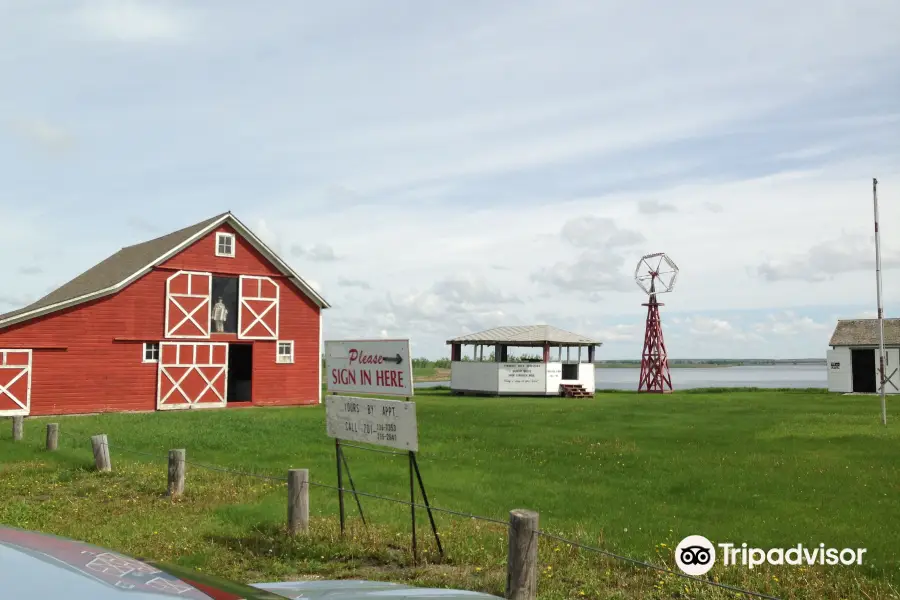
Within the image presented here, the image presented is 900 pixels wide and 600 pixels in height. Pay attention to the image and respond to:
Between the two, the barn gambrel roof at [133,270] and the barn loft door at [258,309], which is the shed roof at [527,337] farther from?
the barn loft door at [258,309]

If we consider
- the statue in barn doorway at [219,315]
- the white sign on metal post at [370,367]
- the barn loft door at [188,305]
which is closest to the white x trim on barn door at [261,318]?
the statue in barn doorway at [219,315]

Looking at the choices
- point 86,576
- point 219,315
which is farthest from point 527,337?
point 86,576

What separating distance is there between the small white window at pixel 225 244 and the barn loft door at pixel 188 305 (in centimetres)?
127

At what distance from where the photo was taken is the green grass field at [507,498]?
7.74 metres

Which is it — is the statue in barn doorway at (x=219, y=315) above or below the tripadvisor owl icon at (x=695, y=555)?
above

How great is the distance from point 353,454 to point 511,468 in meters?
4.16

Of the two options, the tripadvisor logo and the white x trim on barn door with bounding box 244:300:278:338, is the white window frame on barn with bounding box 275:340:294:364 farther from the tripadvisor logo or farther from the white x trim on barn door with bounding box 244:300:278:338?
the tripadvisor logo

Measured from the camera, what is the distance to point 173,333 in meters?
31.6

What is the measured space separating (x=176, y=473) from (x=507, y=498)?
554cm

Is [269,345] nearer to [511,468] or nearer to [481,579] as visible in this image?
[511,468]

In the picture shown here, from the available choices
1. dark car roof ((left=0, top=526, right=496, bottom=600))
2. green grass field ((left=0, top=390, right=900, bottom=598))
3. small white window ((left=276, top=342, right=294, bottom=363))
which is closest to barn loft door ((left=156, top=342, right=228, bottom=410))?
small white window ((left=276, top=342, right=294, bottom=363))

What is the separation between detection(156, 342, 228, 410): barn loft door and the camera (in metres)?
31.3

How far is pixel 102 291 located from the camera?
29578mm

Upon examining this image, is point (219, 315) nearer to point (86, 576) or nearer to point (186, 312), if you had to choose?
point (186, 312)
